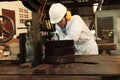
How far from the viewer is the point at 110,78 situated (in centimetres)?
146

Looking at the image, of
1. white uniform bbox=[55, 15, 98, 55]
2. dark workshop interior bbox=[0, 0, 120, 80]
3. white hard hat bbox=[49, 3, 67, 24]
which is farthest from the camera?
white uniform bbox=[55, 15, 98, 55]

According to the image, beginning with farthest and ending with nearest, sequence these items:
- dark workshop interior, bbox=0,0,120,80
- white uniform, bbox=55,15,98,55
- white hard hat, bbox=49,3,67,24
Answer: white uniform, bbox=55,15,98,55
white hard hat, bbox=49,3,67,24
dark workshop interior, bbox=0,0,120,80

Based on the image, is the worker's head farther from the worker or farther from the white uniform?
the white uniform

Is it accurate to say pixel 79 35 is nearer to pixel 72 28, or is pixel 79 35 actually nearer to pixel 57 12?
pixel 72 28

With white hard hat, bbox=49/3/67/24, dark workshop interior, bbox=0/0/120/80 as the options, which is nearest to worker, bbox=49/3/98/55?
white hard hat, bbox=49/3/67/24

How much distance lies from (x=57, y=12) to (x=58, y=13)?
0.02 meters

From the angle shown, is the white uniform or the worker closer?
the worker

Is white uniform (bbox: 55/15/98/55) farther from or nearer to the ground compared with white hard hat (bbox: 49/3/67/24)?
nearer to the ground

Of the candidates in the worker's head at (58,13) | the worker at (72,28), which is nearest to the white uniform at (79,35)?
the worker at (72,28)

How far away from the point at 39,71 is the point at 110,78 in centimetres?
43

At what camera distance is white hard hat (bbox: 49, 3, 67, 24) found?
270cm

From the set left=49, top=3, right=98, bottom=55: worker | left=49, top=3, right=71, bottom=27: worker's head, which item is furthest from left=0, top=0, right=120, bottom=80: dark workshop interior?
left=49, top=3, right=71, bottom=27: worker's head

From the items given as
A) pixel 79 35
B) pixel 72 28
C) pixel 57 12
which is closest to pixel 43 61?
pixel 57 12

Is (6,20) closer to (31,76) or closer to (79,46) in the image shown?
(31,76)
